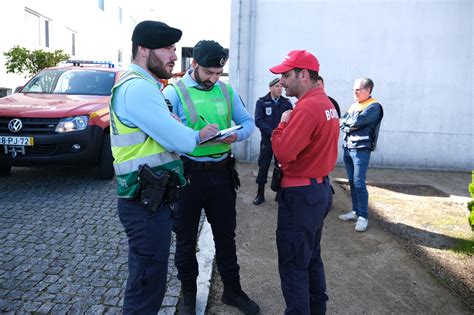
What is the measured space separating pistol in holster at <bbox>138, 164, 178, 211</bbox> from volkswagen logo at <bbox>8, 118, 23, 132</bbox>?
164 inches

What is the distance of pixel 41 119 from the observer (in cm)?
538

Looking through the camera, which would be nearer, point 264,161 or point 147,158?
point 147,158

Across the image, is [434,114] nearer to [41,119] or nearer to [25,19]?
[41,119]

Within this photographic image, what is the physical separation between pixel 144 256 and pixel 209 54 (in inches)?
55.8

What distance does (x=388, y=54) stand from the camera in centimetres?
812

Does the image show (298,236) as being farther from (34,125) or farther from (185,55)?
(185,55)

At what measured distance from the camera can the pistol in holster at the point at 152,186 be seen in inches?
77.2

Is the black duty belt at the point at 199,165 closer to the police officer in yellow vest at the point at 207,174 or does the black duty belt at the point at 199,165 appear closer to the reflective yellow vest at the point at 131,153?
the police officer in yellow vest at the point at 207,174

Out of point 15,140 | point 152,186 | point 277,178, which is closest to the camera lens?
point 152,186

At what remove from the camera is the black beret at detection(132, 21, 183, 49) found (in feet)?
6.53

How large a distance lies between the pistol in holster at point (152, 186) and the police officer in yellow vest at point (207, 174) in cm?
76

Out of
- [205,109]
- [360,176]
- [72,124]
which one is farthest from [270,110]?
[205,109]

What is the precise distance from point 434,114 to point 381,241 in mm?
4950

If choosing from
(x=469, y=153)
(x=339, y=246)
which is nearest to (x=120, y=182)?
(x=339, y=246)
